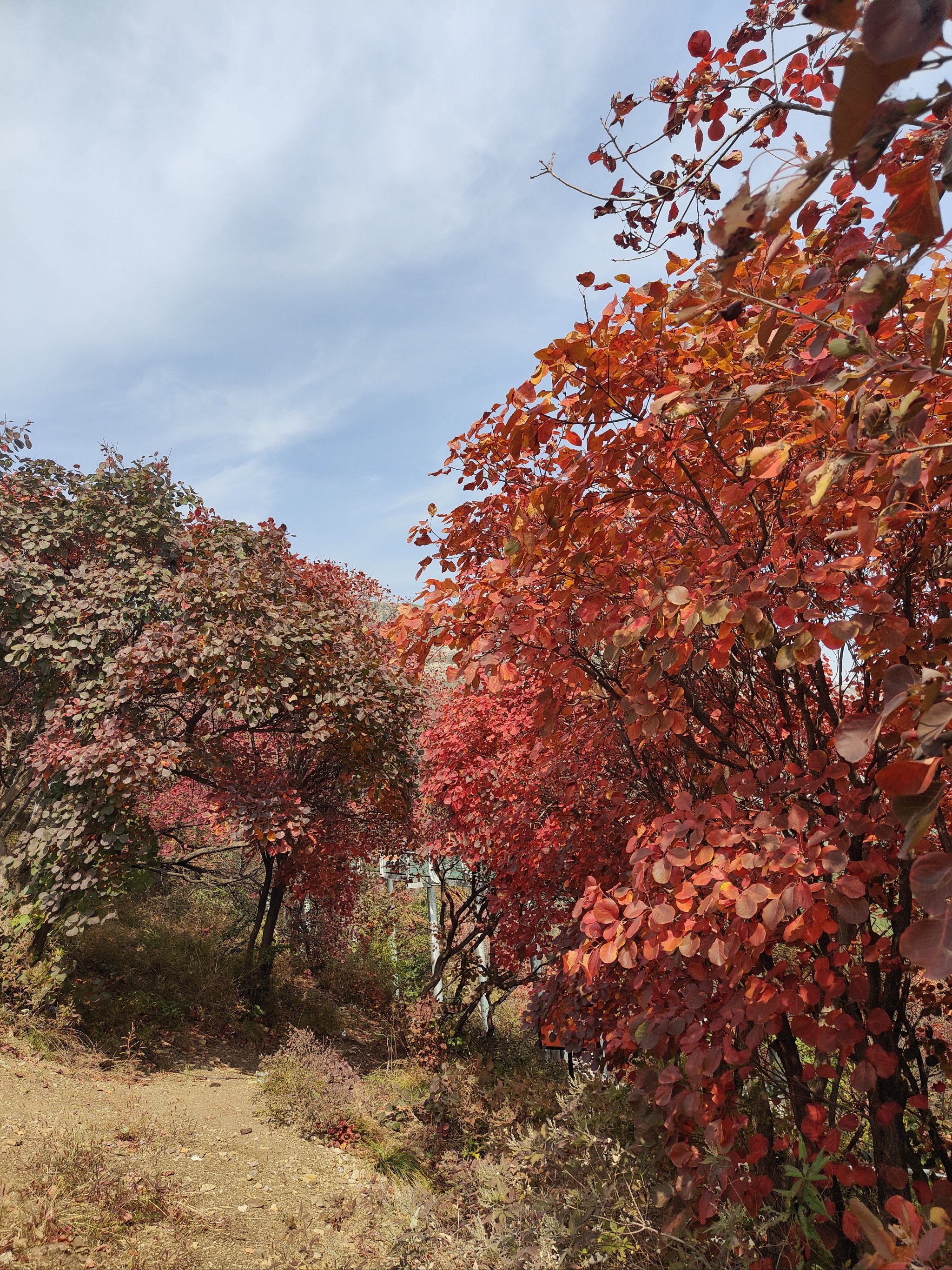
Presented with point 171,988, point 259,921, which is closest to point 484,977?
point 259,921

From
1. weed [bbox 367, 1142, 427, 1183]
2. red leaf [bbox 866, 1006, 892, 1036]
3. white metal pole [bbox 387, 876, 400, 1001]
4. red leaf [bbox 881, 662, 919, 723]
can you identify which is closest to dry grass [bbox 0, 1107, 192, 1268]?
weed [bbox 367, 1142, 427, 1183]

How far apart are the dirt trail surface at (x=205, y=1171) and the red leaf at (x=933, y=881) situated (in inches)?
141

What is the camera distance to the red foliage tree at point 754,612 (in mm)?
1601

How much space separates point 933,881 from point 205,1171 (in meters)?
6.17

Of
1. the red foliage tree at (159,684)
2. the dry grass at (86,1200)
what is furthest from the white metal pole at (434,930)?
the dry grass at (86,1200)

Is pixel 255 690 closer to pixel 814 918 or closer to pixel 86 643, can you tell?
pixel 86 643

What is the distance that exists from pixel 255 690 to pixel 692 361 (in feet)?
18.1

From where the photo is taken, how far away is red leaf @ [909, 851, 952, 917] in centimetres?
79

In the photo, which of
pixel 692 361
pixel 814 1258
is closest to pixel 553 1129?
pixel 814 1258

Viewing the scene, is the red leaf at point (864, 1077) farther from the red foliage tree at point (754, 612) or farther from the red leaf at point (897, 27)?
the red leaf at point (897, 27)

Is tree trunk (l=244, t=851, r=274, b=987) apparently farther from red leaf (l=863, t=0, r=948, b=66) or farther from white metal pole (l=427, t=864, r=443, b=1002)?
red leaf (l=863, t=0, r=948, b=66)

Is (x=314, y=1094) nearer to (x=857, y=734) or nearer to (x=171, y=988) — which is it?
(x=171, y=988)

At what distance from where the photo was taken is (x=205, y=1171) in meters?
5.23

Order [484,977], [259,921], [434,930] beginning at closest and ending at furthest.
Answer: [484,977] < [434,930] < [259,921]
